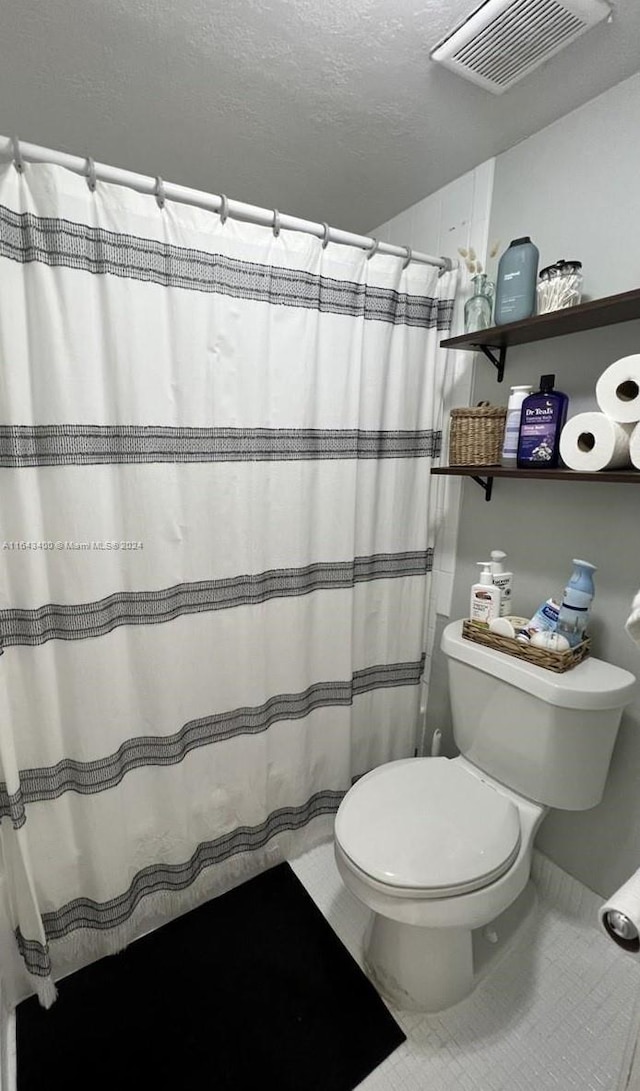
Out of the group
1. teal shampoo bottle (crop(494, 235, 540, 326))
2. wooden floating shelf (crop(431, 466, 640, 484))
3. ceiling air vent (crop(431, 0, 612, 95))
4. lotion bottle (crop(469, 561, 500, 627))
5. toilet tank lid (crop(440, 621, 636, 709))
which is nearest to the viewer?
ceiling air vent (crop(431, 0, 612, 95))

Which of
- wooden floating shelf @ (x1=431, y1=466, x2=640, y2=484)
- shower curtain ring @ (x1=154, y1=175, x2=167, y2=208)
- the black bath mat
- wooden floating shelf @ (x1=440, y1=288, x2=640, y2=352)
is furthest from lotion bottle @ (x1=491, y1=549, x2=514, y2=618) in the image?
shower curtain ring @ (x1=154, y1=175, x2=167, y2=208)

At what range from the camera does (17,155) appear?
3.03 feet

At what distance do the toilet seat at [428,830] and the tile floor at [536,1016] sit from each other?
1.09ft

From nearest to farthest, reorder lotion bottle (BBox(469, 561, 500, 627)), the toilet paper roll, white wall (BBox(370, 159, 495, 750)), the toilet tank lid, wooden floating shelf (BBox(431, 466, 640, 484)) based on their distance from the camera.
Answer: the toilet paper roll, wooden floating shelf (BBox(431, 466, 640, 484)), the toilet tank lid, lotion bottle (BBox(469, 561, 500, 627)), white wall (BBox(370, 159, 495, 750))

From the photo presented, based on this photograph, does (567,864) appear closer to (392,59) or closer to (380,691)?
(380,691)

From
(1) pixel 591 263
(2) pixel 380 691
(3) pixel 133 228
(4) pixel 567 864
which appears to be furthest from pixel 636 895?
(3) pixel 133 228

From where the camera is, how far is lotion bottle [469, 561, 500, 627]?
4.35 ft

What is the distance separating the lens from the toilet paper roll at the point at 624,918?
1.96ft

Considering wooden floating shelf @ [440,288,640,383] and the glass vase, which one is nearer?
wooden floating shelf @ [440,288,640,383]

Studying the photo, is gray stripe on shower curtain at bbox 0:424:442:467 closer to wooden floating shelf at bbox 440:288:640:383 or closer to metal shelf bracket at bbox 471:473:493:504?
metal shelf bracket at bbox 471:473:493:504

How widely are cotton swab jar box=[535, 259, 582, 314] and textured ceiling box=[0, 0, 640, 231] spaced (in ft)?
1.29

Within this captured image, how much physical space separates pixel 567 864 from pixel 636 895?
0.97 meters

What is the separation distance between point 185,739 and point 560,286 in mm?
1478

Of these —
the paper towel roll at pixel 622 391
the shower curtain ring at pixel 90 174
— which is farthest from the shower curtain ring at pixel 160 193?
the paper towel roll at pixel 622 391
